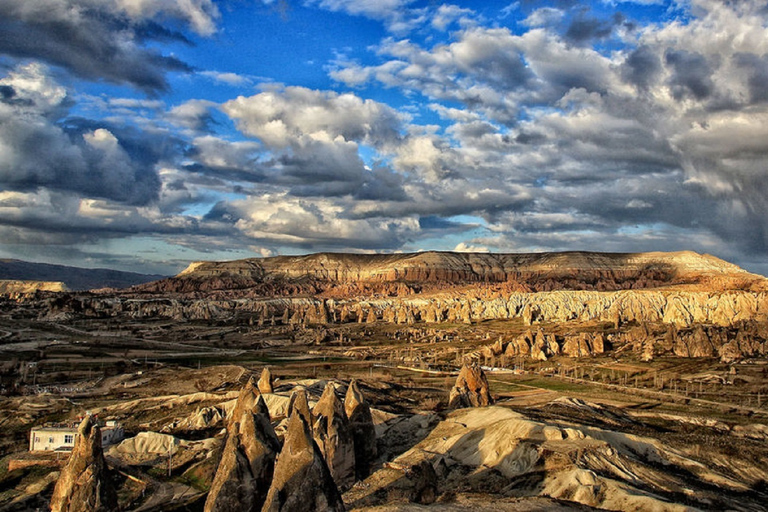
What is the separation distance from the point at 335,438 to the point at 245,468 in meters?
12.1

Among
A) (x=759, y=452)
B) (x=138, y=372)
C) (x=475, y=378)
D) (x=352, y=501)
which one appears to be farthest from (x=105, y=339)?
(x=759, y=452)

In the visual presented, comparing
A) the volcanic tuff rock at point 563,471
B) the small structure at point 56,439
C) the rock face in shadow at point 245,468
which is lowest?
the small structure at point 56,439

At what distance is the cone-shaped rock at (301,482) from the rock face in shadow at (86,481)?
11064 mm

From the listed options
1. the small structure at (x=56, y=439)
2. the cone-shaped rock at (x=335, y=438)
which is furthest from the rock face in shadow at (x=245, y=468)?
the small structure at (x=56, y=439)

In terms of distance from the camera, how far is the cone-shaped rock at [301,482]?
23.5 m

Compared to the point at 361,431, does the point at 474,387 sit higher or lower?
higher

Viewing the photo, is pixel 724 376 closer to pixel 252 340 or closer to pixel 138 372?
pixel 138 372

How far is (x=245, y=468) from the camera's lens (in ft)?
92.6

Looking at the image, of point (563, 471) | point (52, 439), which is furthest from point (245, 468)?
point (52, 439)

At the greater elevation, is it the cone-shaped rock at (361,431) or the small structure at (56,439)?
the cone-shaped rock at (361,431)

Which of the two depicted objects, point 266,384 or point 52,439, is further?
point 266,384

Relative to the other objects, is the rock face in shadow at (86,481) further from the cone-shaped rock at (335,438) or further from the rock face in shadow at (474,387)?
the rock face in shadow at (474,387)

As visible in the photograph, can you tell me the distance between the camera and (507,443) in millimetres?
37812

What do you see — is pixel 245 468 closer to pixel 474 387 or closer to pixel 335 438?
pixel 335 438
